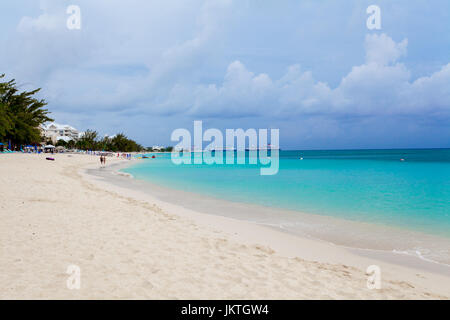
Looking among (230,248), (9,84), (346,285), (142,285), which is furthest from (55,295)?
(9,84)

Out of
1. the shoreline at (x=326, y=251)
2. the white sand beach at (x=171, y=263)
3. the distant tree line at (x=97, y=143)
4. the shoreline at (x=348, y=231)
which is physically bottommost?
the shoreline at (x=348, y=231)

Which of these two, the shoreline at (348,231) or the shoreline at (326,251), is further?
the shoreline at (348,231)

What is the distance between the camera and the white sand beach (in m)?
4.07

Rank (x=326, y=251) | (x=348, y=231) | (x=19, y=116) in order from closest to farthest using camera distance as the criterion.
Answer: (x=326, y=251)
(x=348, y=231)
(x=19, y=116)

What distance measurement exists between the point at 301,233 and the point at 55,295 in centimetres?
720

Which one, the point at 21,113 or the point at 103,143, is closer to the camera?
the point at 21,113

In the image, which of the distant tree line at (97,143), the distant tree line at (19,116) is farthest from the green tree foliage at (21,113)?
the distant tree line at (97,143)

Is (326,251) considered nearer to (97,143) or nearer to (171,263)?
(171,263)

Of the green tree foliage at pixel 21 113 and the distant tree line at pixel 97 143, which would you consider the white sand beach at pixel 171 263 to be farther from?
the distant tree line at pixel 97 143

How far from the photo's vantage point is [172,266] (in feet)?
16.3

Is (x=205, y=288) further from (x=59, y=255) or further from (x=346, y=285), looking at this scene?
(x=59, y=255)

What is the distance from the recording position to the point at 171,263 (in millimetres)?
5109

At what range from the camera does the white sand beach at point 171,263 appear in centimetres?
407

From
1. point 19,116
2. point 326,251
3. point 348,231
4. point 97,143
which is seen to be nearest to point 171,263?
point 326,251
